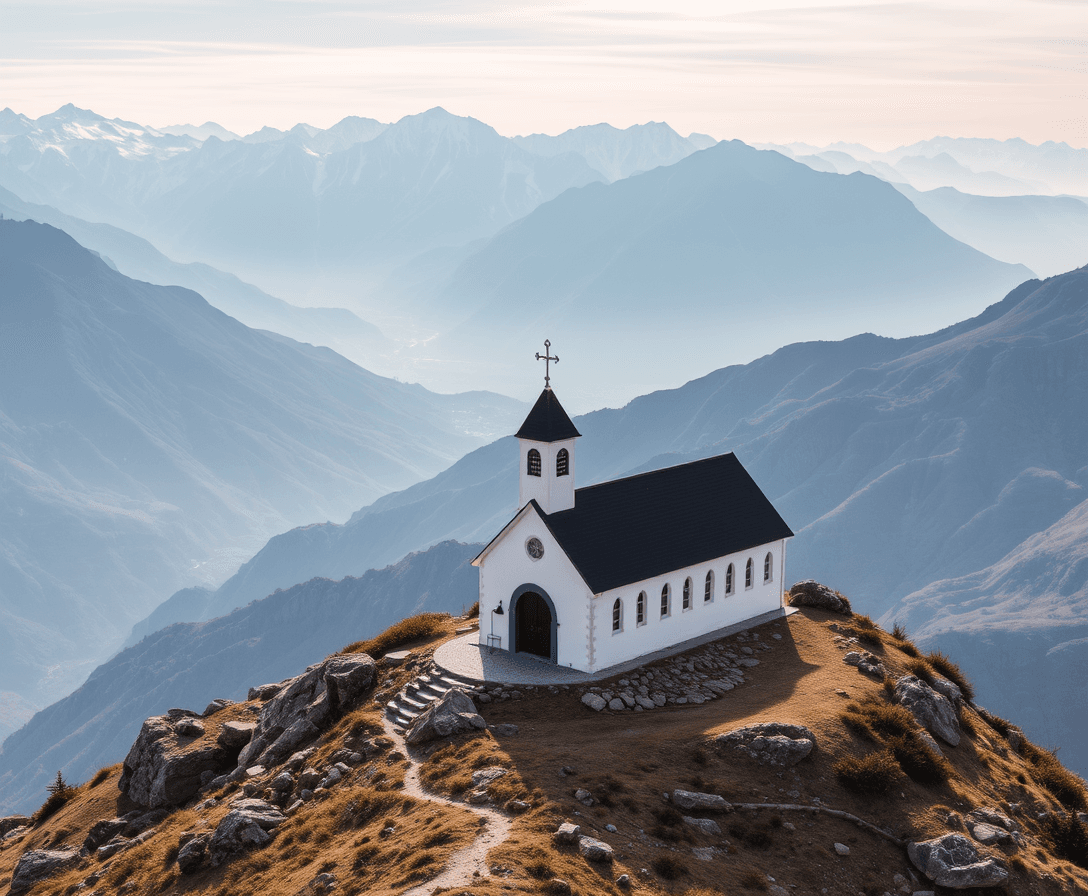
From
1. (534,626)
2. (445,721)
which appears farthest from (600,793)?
(534,626)

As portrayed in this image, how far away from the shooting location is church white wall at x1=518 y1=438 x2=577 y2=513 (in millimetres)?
51812

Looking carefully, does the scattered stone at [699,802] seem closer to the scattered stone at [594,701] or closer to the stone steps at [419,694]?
the scattered stone at [594,701]

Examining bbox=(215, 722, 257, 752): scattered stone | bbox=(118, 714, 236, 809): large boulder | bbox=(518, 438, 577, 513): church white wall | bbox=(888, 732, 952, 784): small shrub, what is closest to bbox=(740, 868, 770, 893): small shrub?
bbox=(888, 732, 952, 784): small shrub

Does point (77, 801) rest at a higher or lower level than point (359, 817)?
higher

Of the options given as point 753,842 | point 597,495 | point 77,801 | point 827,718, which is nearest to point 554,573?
point 597,495

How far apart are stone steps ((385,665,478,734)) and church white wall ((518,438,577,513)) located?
938 centimetres

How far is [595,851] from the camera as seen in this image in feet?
Result: 105

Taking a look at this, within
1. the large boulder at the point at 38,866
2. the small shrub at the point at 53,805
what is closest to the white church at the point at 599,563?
the large boulder at the point at 38,866

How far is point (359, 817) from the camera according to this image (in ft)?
124

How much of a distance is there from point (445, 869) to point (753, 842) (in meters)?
11.2

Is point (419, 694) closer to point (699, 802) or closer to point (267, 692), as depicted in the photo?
point (699, 802)

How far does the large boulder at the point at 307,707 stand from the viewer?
48938mm

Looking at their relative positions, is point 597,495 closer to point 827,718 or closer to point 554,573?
point 554,573

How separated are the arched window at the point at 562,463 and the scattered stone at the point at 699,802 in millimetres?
19468
